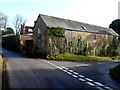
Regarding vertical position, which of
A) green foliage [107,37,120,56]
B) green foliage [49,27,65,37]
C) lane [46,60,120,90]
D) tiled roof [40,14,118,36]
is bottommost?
lane [46,60,120,90]

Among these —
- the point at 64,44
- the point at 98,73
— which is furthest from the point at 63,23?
the point at 98,73

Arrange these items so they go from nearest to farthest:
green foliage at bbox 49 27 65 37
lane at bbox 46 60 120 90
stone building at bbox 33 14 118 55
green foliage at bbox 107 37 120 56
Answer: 1. lane at bbox 46 60 120 90
2. green foliage at bbox 49 27 65 37
3. stone building at bbox 33 14 118 55
4. green foliage at bbox 107 37 120 56

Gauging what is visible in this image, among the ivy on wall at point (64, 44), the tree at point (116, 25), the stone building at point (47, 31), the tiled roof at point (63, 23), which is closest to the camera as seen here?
the ivy on wall at point (64, 44)

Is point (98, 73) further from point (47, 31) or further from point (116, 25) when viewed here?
point (116, 25)

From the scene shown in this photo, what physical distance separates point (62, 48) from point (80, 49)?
3.76m

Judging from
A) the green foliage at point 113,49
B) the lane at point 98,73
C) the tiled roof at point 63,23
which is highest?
the tiled roof at point 63,23

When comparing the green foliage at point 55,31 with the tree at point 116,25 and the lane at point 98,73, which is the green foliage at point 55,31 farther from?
the tree at point 116,25

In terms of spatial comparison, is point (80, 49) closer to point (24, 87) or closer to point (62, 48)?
point (62, 48)

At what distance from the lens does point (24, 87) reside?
12773mm

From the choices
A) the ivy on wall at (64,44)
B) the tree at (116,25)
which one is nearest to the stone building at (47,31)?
the ivy on wall at (64,44)

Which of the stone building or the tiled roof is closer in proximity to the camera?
the stone building

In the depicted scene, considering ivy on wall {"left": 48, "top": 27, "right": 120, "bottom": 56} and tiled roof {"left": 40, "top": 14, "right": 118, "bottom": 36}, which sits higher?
tiled roof {"left": 40, "top": 14, "right": 118, "bottom": 36}

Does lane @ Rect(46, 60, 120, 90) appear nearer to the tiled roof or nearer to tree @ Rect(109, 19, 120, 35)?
the tiled roof

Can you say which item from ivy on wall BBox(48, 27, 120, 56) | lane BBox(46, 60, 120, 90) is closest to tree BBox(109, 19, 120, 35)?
ivy on wall BBox(48, 27, 120, 56)
